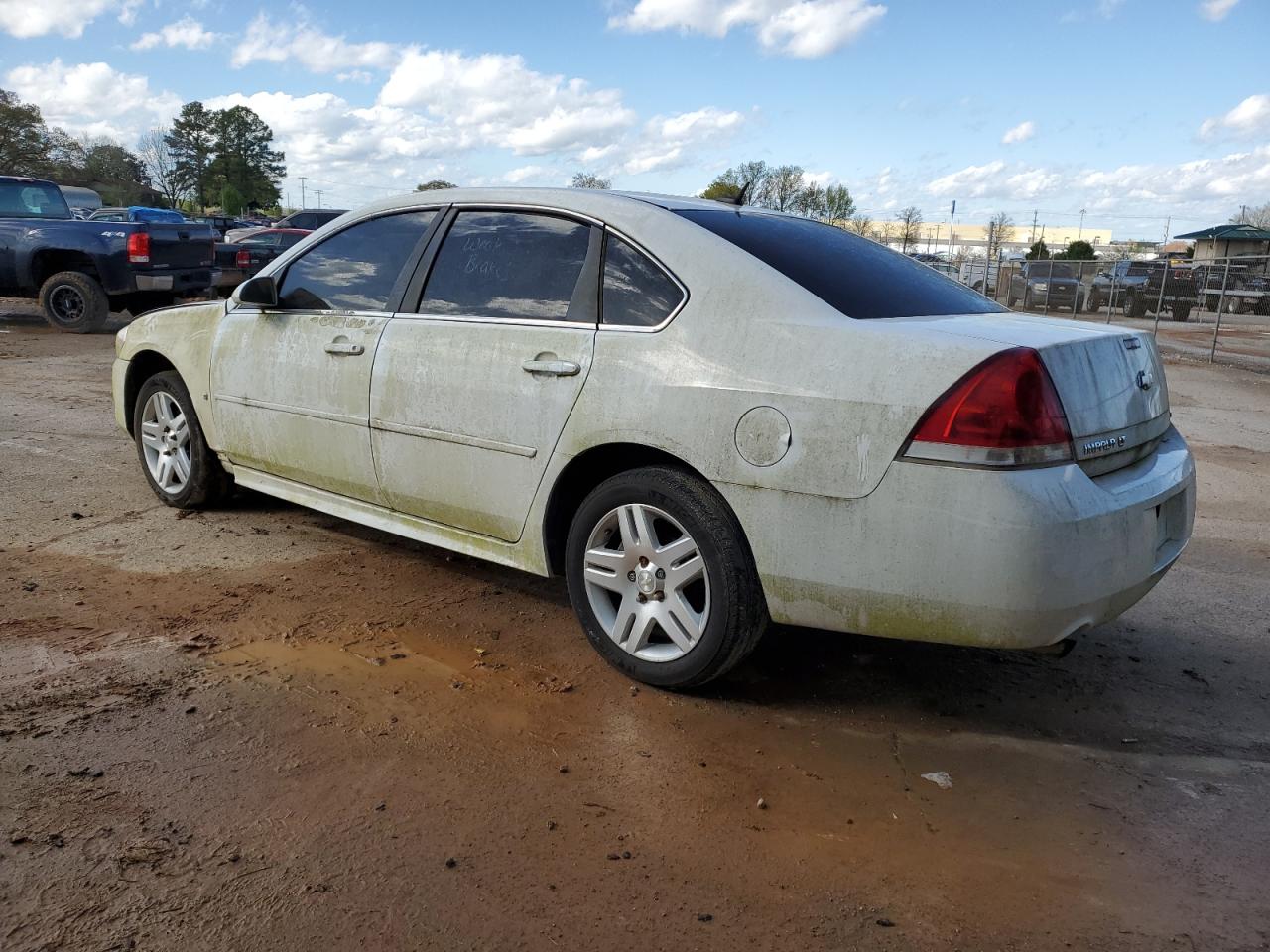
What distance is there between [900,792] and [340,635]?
2067 millimetres

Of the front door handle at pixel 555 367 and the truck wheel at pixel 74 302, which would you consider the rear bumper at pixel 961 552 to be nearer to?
the front door handle at pixel 555 367

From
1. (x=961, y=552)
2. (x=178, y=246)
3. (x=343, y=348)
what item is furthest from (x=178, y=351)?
(x=178, y=246)

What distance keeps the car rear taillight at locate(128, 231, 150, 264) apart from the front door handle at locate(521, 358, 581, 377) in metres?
12.1

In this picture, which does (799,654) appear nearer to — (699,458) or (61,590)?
(699,458)

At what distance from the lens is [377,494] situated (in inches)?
166

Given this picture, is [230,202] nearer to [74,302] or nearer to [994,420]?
[74,302]

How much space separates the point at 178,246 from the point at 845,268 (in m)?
13.1

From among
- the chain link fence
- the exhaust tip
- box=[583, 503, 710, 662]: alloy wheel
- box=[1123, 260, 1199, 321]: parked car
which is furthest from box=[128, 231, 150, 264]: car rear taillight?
box=[1123, 260, 1199, 321]: parked car

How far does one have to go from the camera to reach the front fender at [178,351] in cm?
500

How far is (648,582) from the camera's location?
3.40 meters

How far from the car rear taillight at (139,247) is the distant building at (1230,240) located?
104 ft

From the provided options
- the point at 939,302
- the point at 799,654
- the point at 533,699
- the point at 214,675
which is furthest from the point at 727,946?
the point at 939,302

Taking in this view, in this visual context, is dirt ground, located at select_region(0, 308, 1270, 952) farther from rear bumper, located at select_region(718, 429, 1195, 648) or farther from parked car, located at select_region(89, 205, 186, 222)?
parked car, located at select_region(89, 205, 186, 222)

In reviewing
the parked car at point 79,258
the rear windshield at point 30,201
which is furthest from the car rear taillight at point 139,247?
the rear windshield at point 30,201
